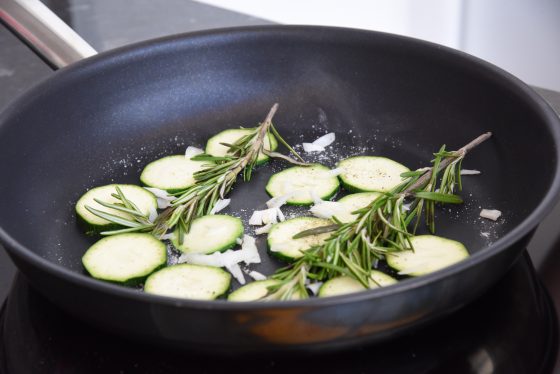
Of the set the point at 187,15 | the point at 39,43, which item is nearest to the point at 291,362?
the point at 39,43

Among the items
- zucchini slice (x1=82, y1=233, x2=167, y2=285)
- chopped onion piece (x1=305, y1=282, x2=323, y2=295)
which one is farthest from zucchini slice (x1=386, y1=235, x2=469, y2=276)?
zucchini slice (x1=82, y1=233, x2=167, y2=285)

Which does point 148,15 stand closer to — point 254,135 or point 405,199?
point 254,135

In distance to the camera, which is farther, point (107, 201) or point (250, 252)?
point (107, 201)

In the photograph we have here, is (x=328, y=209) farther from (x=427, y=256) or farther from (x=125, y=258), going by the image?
(x=125, y=258)

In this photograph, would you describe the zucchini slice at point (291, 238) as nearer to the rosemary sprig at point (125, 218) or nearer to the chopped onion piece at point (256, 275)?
the chopped onion piece at point (256, 275)

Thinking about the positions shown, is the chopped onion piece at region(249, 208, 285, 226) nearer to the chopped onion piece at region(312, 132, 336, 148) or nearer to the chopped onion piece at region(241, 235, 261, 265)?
the chopped onion piece at region(241, 235, 261, 265)

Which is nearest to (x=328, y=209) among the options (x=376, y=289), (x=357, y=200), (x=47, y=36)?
(x=357, y=200)
